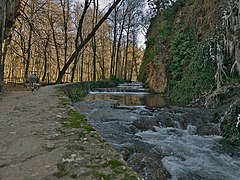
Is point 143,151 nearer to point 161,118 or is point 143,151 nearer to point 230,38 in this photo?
point 161,118

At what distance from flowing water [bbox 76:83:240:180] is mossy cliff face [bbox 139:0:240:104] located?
2135 millimetres

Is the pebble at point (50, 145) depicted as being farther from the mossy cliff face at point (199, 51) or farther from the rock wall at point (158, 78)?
the rock wall at point (158, 78)

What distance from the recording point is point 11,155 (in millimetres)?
2316

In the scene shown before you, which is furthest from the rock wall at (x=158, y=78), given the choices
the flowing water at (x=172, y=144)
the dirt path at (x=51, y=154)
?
the dirt path at (x=51, y=154)

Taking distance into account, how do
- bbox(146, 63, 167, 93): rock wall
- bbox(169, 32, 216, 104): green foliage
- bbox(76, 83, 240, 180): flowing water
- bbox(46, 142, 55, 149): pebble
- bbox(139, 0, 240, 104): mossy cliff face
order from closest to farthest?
bbox(46, 142, 55, 149): pebble < bbox(76, 83, 240, 180): flowing water < bbox(139, 0, 240, 104): mossy cliff face < bbox(169, 32, 216, 104): green foliage < bbox(146, 63, 167, 93): rock wall

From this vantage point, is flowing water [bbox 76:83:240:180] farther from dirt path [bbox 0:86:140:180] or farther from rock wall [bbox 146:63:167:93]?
rock wall [bbox 146:63:167:93]

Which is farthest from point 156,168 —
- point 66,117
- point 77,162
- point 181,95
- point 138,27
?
point 138,27

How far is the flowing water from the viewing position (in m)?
4.61

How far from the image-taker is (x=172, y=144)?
6.23m

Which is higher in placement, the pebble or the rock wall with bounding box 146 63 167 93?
the rock wall with bounding box 146 63 167 93

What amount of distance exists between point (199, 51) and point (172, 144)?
726cm

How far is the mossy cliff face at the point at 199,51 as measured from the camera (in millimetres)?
10352

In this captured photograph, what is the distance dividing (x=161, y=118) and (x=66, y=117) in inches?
198

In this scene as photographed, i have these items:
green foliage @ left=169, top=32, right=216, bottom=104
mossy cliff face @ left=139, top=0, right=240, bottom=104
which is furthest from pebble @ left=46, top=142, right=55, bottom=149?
→ green foliage @ left=169, top=32, right=216, bottom=104
